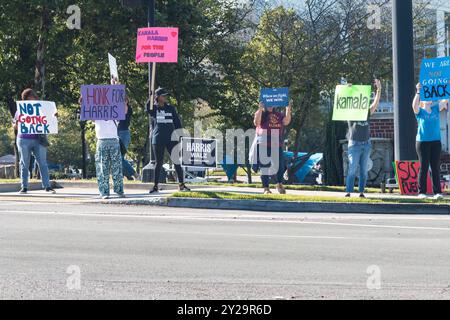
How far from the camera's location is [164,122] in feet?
51.4

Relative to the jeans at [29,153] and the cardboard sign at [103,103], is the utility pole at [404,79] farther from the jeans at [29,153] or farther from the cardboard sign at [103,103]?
the jeans at [29,153]

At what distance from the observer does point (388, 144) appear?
A: 91.6 feet

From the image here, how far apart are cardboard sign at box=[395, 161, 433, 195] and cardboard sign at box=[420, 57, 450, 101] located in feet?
6.16

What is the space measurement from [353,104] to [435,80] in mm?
1486

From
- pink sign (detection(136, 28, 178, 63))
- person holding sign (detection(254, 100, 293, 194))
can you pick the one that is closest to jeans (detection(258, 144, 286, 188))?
person holding sign (detection(254, 100, 293, 194))

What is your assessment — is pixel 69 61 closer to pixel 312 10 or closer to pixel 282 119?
pixel 312 10

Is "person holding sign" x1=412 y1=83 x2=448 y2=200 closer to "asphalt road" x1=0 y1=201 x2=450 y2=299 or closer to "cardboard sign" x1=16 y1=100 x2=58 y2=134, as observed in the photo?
"asphalt road" x1=0 y1=201 x2=450 y2=299

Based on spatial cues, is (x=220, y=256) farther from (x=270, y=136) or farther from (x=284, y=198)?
(x=270, y=136)

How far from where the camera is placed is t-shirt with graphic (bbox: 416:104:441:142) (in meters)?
15.3

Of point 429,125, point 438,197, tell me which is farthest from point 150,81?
point 438,197

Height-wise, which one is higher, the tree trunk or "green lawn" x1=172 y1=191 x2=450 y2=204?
the tree trunk

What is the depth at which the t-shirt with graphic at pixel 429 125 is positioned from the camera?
50.1ft

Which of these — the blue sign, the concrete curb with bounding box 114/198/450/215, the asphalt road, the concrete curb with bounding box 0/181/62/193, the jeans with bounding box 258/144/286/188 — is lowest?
the asphalt road
